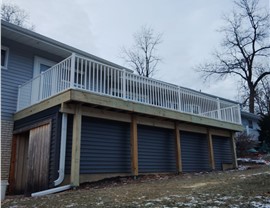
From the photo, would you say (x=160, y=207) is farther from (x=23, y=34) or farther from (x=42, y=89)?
(x=23, y=34)

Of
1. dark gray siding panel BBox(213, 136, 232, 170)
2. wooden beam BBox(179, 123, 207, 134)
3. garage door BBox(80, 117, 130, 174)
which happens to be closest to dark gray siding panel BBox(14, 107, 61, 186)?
garage door BBox(80, 117, 130, 174)

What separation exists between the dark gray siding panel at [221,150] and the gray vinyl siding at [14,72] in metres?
8.60

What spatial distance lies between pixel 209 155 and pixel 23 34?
28.2ft

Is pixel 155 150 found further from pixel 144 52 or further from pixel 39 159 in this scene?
pixel 144 52

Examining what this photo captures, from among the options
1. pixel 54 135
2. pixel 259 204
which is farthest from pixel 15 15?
pixel 259 204

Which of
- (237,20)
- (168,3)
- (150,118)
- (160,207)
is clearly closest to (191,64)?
(237,20)

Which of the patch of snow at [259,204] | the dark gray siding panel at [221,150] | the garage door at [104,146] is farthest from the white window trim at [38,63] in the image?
the patch of snow at [259,204]

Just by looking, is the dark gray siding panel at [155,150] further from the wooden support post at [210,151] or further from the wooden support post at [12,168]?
the wooden support post at [12,168]

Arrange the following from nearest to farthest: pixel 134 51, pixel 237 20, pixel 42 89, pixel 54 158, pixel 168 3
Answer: pixel 54 158 < pixel 42 89 < pixel 168 3 < pixel 237 20 < pixel 134 51

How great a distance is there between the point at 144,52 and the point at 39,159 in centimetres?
2416

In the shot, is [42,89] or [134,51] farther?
[134,51]

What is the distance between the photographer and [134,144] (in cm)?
909

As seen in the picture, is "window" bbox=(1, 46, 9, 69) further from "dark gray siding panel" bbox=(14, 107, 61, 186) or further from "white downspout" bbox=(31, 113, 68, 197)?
"white downspout" bbox=(31, 113, 68, 197)

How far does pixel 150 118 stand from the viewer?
10148 millimetres
